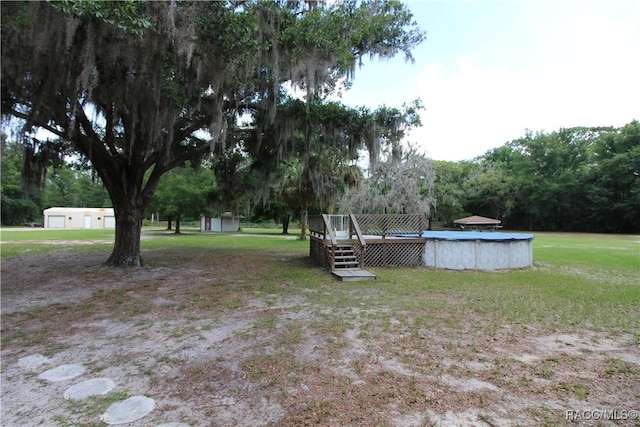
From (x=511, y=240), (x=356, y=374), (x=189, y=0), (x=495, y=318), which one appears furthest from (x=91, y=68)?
(x=511, y=240)

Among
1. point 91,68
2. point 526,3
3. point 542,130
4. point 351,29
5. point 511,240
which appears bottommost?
point 511,240

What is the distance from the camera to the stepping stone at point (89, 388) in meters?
2.52

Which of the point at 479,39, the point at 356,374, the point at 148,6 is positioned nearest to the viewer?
the point at 356,374

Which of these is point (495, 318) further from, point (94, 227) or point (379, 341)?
point (94, 227)

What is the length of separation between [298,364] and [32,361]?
2443 millimetres

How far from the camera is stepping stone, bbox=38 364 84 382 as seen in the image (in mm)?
2812

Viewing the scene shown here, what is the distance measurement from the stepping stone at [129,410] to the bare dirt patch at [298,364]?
66mm

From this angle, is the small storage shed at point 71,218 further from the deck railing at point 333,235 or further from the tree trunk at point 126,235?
the deck railing at point 333,235

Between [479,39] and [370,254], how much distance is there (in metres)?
6.33

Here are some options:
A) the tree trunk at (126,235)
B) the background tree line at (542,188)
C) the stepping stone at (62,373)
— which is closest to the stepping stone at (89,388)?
the stepping stone at (62,373)

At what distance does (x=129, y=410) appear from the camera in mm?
2312

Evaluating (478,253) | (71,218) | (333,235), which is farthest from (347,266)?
(71,218)

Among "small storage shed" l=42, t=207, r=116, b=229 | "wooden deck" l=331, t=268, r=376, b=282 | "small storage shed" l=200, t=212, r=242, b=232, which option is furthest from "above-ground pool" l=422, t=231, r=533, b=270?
→ "small storage shed" l=42, t=207, r=116, b=229

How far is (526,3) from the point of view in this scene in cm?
698
